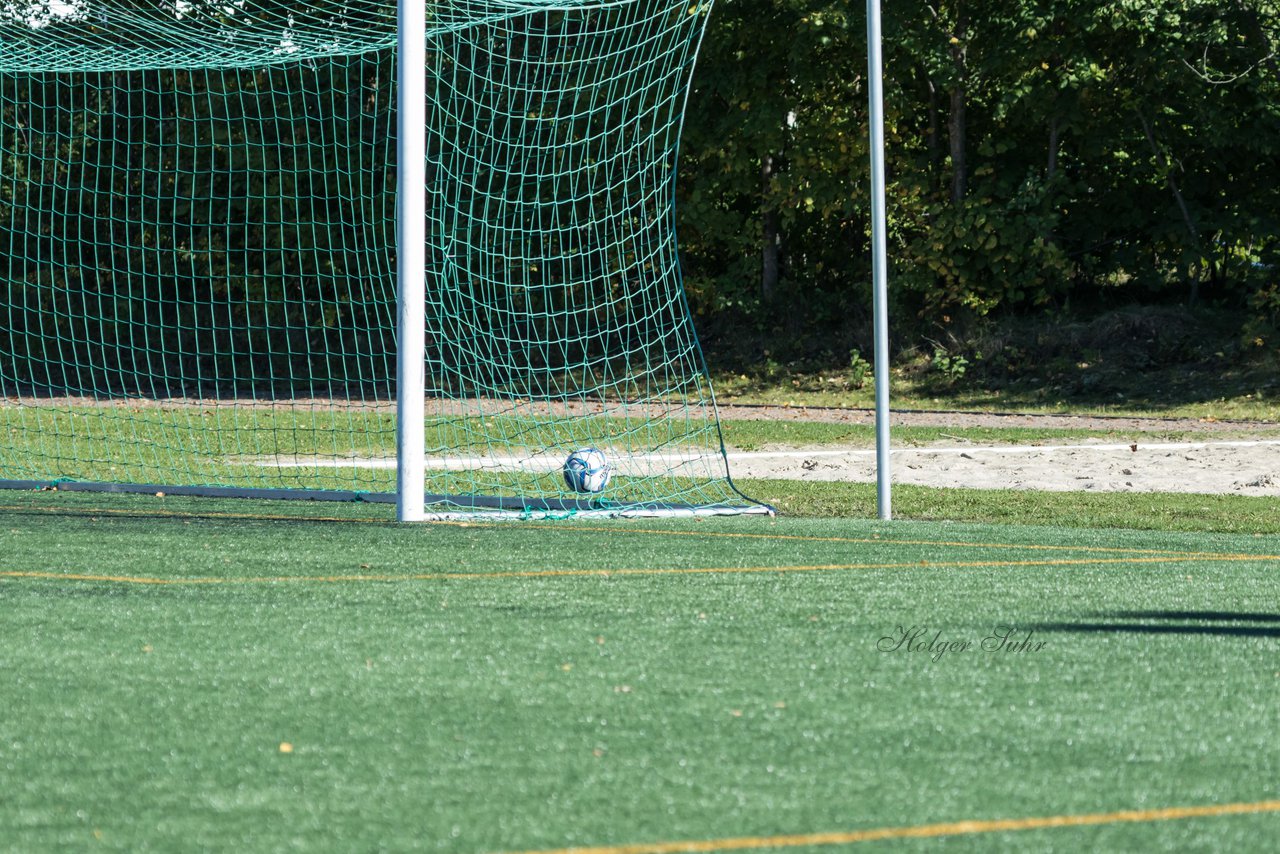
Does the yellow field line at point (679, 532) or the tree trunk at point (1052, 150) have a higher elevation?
the tree trunk at point (1052, 150)

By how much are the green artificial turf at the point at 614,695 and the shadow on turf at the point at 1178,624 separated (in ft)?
0.06

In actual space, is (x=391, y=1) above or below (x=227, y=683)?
above

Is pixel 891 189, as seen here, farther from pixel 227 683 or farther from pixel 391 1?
pixel 227 683

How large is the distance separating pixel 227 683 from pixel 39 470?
8.01m

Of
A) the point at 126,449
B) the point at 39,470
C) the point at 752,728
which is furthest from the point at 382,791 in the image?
the point at 126,449

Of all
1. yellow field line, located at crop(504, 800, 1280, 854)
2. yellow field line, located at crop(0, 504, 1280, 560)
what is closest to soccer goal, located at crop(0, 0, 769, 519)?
yellow field line, located at crop(0, 504, 1280, 560)

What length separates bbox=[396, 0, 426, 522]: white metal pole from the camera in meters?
7.75

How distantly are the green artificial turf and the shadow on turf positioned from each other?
0.02 metres

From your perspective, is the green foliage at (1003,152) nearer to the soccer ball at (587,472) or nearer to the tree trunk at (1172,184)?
the tree trunk at (1172,184)

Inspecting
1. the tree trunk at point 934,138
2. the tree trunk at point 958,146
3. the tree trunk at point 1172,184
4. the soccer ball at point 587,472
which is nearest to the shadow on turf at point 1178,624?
the soccer ball at point 587,472

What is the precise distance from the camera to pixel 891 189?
21.1m

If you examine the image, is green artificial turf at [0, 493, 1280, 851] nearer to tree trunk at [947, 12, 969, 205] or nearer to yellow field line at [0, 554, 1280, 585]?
yellow field line at [0, 554, 1280, 585]

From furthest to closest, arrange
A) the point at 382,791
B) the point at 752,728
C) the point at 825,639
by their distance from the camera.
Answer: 1. the point at 825,639
2. the point at 752,728
3. the point at 382,791

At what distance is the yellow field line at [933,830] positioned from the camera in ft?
9.12
